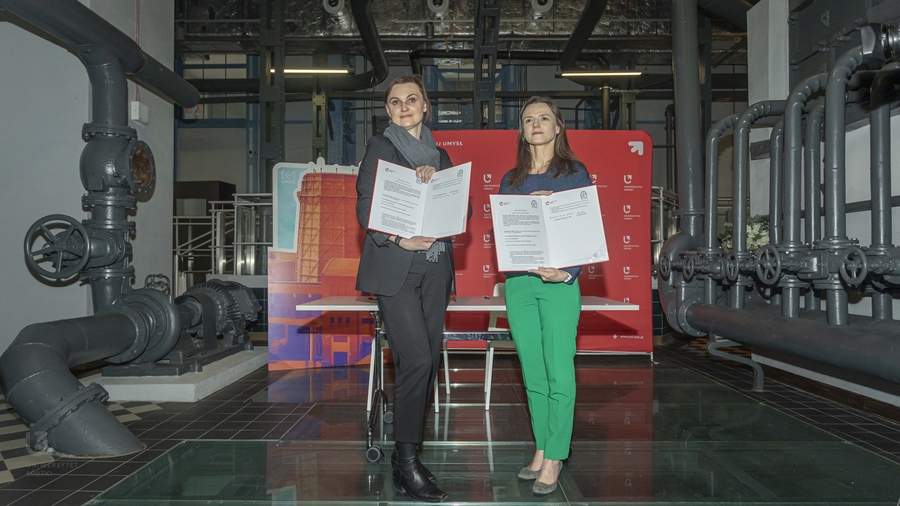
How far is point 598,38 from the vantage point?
9.23 m

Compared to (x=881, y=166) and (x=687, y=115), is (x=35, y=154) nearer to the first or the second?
(x=687, y=115)

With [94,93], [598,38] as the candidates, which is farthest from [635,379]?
[598,38]

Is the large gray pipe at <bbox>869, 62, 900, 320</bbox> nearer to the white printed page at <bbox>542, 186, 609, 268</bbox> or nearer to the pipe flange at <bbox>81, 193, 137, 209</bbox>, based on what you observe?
the white printed page at <bbox>542, 186, 609, 268</bbox>

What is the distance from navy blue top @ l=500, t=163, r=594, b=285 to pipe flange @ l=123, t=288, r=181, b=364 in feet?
9.14

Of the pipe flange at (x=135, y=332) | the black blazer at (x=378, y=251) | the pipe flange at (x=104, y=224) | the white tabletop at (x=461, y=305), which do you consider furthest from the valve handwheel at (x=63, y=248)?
the black blazer at (x=378, y=251)

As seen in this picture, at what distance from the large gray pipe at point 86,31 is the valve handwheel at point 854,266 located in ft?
14.6

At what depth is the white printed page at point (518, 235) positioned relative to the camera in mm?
2119

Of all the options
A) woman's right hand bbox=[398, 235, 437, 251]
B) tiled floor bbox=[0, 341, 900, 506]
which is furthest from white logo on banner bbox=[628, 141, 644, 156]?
woman's right hand bbox=[398, 235, 437, 251]

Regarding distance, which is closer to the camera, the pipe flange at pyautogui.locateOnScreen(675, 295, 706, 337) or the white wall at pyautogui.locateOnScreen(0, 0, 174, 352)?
the white wall at pyautogui.locateOnScreen(0, 0, 174, 352)

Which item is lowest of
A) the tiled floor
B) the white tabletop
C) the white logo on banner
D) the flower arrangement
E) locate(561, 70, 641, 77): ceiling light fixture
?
the tiled floor

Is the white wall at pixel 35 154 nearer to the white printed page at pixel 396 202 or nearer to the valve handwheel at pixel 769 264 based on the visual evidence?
the white printed page at pixel 396 202

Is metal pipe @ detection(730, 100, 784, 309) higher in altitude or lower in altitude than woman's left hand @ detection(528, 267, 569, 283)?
higher

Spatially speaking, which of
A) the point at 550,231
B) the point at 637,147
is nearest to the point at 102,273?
the point at 550,231

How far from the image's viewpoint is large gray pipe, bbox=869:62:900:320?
281 cm
